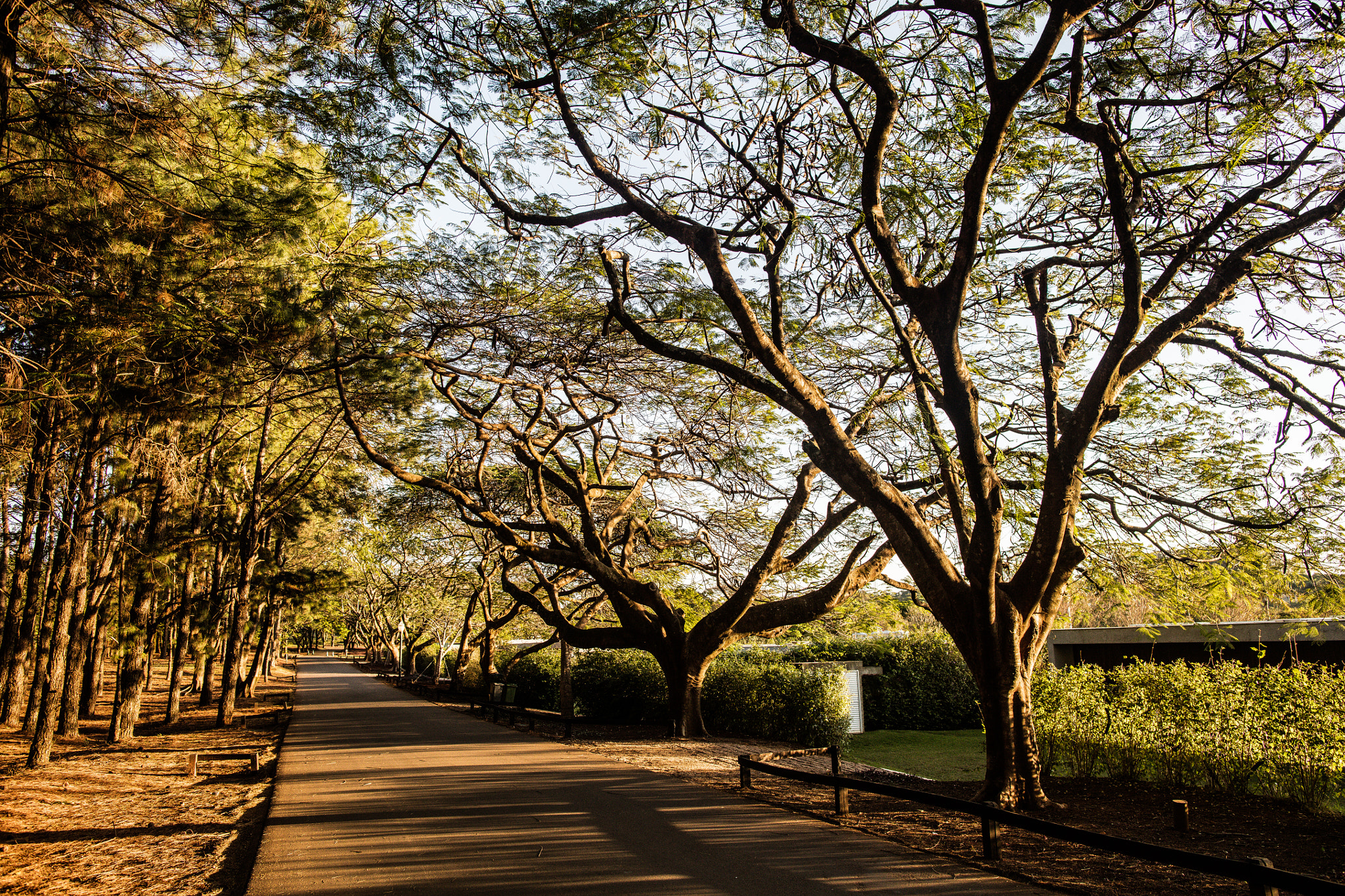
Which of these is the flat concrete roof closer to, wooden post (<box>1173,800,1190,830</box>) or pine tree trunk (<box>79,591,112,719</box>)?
wooden post (<box>1173,800,1190,830</box>)

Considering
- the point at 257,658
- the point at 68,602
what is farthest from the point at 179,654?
the point at 257,658

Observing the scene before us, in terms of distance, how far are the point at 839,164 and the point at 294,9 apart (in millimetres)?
6448

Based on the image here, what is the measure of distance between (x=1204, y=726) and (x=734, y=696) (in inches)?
369

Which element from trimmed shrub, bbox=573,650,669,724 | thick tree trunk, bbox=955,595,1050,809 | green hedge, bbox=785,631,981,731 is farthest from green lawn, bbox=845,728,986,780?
trimmed shrub, bbox=573,650,669,724

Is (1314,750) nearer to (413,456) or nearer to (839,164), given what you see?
(839,164)

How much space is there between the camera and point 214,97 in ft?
25.9

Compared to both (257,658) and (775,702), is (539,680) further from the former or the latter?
(775,702)

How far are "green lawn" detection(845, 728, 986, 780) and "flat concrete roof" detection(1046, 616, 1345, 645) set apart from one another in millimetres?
2957

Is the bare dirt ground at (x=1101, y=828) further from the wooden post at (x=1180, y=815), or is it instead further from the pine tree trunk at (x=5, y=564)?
the pine tree trunk at (x=5, y=564)

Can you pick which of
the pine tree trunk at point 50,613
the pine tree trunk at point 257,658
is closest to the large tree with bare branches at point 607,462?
the pine tree trunk at point 50,613

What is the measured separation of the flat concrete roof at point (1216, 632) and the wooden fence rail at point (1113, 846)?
409cm

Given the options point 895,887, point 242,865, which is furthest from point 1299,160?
point 242,865

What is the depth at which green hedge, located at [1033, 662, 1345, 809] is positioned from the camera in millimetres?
7590

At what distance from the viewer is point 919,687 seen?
2078cm
